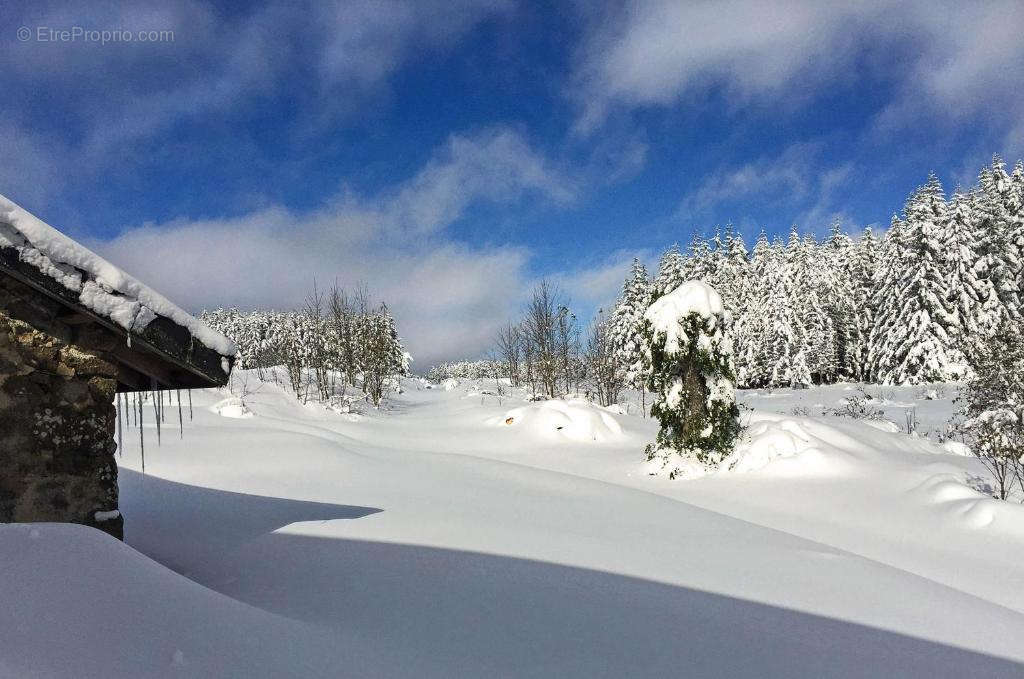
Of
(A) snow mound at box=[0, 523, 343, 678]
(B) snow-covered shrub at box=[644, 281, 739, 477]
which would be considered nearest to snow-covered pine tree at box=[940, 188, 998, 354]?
(B) snow-covered shrub at box=[644, 281, 739, 477]

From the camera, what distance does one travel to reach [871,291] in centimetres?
3491

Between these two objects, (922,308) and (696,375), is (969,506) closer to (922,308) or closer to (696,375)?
(696,375)

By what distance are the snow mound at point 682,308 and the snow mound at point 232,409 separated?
11.8 metres

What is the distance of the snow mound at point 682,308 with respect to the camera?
1073 centimetres

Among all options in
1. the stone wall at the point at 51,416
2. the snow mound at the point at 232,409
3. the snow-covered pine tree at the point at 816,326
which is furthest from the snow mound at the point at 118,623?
the snow-covered pine tree at the point at 816,326

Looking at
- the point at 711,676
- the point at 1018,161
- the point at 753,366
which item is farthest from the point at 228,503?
the point at 1018,161

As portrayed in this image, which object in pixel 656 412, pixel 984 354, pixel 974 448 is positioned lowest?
pixel 974 448

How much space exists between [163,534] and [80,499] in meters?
1.64

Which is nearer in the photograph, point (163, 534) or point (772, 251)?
point (163, 534)

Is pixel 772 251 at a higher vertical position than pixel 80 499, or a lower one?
higher

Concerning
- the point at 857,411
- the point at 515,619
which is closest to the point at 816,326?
the point at 857,411

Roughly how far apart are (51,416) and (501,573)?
3.20 m

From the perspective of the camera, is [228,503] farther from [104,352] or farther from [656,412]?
[656,412]

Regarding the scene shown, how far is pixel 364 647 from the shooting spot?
Result: 2.75 meters
